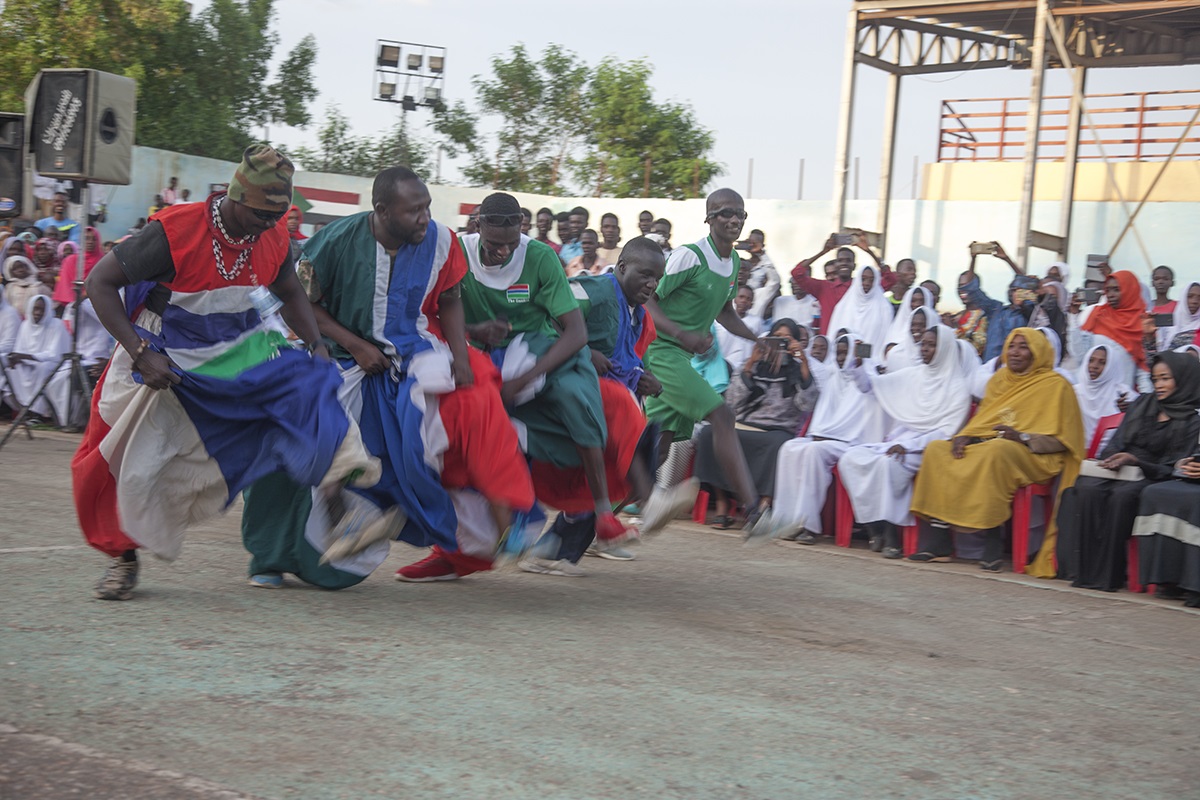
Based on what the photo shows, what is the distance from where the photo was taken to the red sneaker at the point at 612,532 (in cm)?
613

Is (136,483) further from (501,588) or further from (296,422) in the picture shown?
(501,588)

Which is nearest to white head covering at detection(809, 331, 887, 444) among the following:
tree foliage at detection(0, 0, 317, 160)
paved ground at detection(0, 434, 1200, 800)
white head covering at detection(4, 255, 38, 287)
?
paved ground at detection(0, 434, 1200, 800)

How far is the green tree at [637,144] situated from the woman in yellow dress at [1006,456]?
22.1 meters

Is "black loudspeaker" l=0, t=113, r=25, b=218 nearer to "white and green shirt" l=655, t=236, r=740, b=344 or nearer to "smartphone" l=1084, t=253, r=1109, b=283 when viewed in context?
"white and green shirt" l=655, t=236, r=740, b=344

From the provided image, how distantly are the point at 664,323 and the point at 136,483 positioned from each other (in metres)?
3.43

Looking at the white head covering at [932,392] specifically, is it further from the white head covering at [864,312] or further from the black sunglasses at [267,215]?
the black sunglasses at [267,215]

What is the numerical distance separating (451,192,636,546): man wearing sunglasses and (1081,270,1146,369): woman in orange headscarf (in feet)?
23.6

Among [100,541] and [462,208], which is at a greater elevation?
[462,208]

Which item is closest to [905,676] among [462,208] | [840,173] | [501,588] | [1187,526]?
[501,588]

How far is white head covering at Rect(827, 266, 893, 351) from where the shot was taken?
43.9 feet

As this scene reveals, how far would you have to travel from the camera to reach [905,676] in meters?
4.97

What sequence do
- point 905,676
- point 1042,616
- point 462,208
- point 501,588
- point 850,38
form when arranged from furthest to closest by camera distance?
point 462,208 → point 850,38 → point 1042,616 → point 501,588 → point 905,676

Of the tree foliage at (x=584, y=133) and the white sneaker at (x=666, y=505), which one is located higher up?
the tree foliage at (x=584, y=133)

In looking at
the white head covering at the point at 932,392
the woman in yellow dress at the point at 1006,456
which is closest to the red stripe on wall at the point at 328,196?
the white head covering at the point at 932,392
